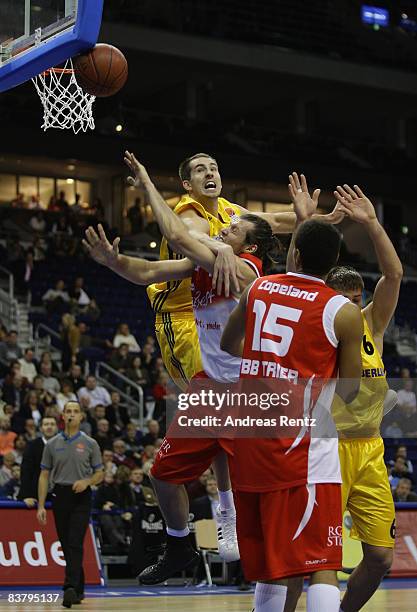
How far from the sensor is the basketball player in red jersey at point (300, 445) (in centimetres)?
544

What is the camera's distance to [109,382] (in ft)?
65.2

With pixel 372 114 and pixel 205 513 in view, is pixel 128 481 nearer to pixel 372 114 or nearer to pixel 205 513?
pixel 205 513

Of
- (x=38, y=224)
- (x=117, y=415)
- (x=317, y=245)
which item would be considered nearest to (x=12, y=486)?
(x=117, y=415)

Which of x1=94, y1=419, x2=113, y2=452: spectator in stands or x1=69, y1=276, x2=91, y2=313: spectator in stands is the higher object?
x1=69, y1=276, x2=91, y2=313: spectator in stands

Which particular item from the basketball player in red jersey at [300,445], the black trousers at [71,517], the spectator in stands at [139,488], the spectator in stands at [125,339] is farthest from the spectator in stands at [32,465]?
the spectator in stands at [125,339]

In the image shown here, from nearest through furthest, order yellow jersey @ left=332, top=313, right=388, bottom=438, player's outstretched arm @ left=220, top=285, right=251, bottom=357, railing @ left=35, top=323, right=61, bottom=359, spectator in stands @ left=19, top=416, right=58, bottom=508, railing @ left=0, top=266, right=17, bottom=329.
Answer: player's outstretched arm @ left=220, top=285, right=251, bottom=357
yellow jersey @ left=332, top=313, right=388, bottom=438
spectator in stands @ left=19, top=416, right=58, bottom=508
railing @ left=35, top=323, right=61, bottom=359
railing @ left=0, top=266, right=17, bottom=329

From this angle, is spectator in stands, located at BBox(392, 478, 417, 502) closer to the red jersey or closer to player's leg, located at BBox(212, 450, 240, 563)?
player's leg, located at BBox(212, 450, 240, 563)

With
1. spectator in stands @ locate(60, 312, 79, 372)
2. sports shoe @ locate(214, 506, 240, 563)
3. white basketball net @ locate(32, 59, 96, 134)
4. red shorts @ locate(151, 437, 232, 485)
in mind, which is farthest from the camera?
spectator in stands @ locate(60, 312, 79, 372)

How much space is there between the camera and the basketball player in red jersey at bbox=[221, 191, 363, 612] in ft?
17.9

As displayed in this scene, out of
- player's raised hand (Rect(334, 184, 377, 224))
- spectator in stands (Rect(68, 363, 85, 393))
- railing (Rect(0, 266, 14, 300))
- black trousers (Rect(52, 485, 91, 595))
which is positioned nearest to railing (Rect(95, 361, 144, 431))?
spectator in stands (Rect(68, 363, 85, 393))

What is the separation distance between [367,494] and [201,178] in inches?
93.1

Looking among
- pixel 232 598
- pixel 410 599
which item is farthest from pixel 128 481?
pixel 410 599

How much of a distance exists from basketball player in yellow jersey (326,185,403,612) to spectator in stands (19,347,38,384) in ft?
37.0

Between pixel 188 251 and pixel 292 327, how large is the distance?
104cm
